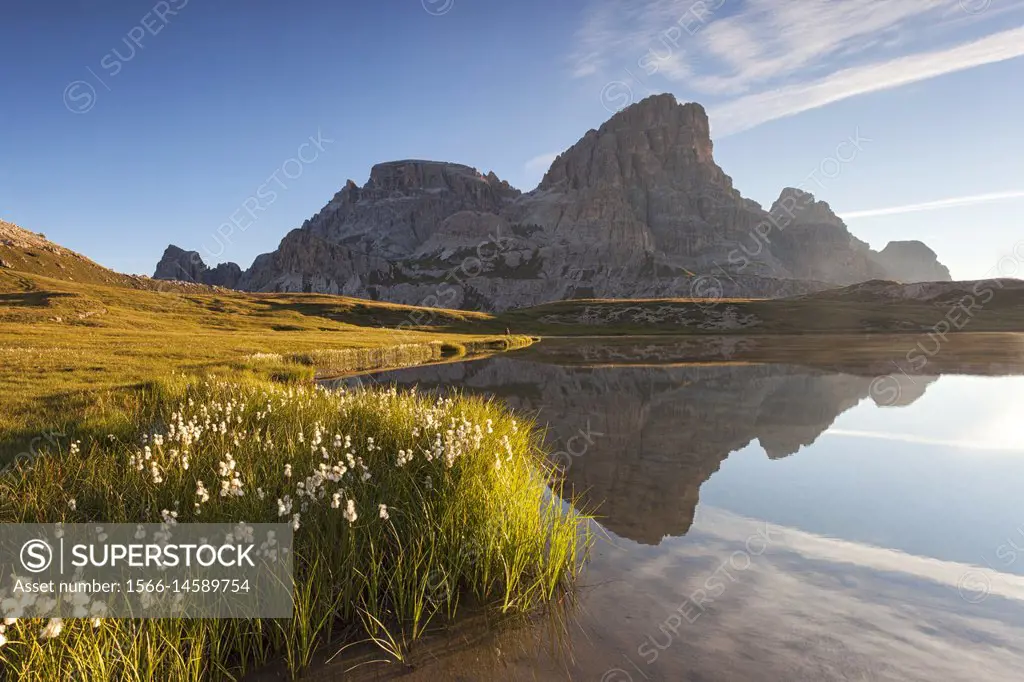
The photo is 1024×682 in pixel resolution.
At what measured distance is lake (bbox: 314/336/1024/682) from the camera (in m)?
6.35

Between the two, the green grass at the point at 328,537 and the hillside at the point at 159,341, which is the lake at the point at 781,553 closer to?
the green grass at the point at 328,537

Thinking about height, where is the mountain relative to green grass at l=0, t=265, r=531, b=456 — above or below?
above

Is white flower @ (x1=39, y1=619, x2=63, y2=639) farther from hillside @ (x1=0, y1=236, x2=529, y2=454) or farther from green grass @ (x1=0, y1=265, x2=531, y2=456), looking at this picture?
hillside @ (x1=0, y1=236, x2=529, y2=454)

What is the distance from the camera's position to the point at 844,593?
8148mm

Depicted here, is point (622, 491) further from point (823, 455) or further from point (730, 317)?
point (730, 317)

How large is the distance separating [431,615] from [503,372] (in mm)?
36314

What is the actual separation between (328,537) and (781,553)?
26.2ft

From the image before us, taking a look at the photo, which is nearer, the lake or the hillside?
the lake

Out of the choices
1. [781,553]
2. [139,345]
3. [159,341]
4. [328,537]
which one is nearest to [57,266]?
[159,341]

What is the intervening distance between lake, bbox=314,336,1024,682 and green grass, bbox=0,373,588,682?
72 cm

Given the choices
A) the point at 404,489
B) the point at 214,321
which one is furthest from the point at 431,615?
the point at 214,321

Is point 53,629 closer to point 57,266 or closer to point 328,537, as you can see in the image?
point 328,537

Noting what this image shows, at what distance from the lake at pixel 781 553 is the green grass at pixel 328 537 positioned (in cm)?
72

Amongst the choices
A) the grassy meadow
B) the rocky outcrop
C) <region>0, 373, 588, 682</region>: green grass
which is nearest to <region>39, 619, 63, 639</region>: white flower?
the grassy meadow
